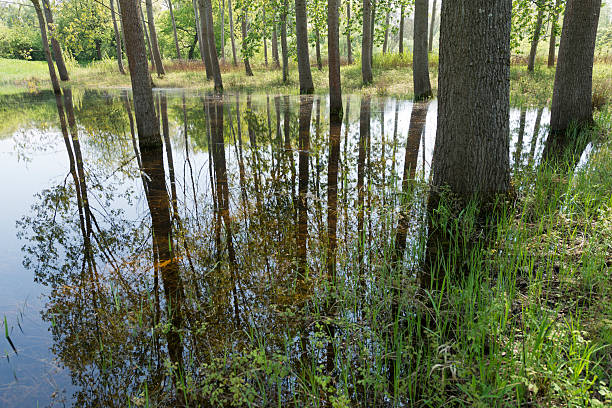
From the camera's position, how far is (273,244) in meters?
4.23

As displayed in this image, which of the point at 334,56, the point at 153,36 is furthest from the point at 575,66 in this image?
the point at 153,36

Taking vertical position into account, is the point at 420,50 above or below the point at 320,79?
above

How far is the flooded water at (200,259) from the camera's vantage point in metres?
2.55

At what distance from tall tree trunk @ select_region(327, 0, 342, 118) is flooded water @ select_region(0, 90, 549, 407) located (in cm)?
257

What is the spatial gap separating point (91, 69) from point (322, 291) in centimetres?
3816

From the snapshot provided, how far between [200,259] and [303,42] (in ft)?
39.2

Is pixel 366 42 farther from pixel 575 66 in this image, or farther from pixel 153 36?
pixel 153 36

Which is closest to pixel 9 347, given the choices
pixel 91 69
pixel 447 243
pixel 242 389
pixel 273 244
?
pixel 242 389

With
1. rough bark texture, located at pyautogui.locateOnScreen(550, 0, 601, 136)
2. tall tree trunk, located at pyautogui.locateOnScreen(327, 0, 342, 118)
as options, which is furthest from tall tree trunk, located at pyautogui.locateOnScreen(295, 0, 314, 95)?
rough bark texture, located at pyautogui.locateOnScreen(550, 0, 601, 136)

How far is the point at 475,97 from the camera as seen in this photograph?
439 centimetres

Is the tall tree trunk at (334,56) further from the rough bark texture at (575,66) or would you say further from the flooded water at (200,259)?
the rough bark texture at (575,66)

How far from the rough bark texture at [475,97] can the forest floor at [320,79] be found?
8067 millimetres

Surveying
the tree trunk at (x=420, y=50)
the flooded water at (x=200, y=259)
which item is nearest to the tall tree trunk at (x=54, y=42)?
the flooded water at (x=200, y=259)

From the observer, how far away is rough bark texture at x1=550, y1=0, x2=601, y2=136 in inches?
289
